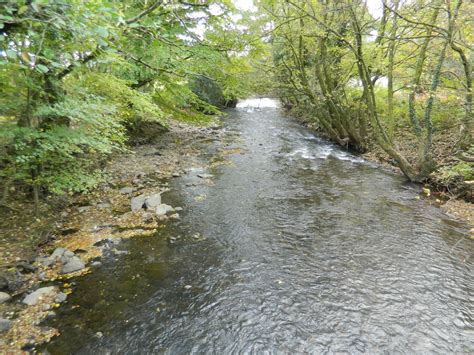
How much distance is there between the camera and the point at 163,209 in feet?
25.0

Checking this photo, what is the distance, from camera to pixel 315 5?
13180mm

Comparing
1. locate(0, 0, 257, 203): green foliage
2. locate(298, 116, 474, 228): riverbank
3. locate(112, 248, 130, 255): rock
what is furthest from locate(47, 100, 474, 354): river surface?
locate(0, 0, 257, 203): green foliage

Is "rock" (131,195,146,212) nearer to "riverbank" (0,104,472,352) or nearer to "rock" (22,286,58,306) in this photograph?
"riverbank" (0,104,472,352)

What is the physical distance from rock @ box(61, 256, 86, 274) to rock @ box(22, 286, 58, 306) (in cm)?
42

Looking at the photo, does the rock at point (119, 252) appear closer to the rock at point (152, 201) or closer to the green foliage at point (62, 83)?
the green foliage at point (62, 83)

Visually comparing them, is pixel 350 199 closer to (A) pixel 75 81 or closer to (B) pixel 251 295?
(B) pixel 251 295

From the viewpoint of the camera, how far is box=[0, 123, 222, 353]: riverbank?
414 centimetres

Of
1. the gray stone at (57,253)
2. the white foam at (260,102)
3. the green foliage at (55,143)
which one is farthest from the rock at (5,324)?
the white foam at (260,102)

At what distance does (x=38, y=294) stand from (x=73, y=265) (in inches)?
29.6

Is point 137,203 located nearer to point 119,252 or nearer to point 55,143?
point 119,252

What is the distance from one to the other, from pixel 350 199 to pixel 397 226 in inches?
69.6

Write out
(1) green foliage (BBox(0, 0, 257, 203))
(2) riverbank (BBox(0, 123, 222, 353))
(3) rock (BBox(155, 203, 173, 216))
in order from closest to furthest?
(1) green foliage (BBox(0, 0, 257, 203)), (2) riverbank (BBox(0, 123, 222, 353)), (3) rock (BBox(155, 203, 173, 216))

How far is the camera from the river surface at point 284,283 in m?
4.00

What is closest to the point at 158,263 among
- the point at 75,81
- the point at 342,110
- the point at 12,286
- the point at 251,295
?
the point at 251,295
